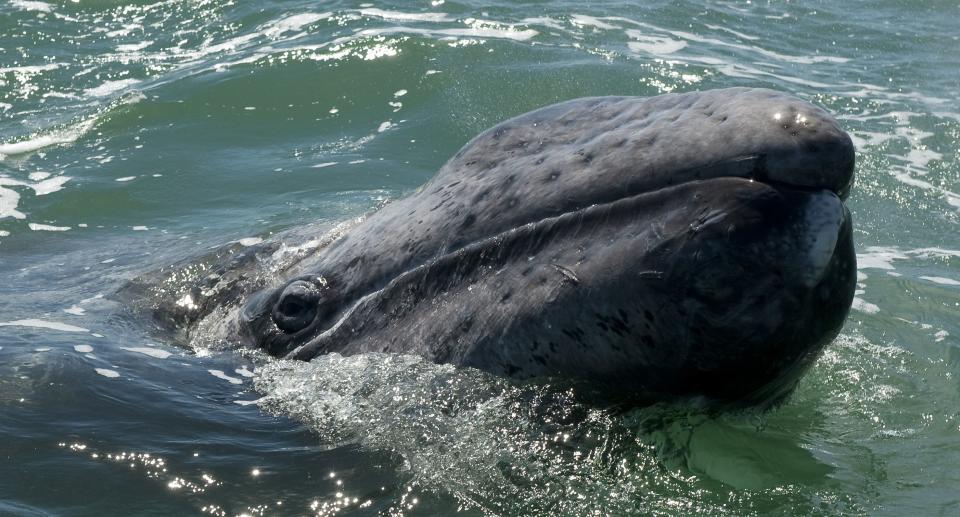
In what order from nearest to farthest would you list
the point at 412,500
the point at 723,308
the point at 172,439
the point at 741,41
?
the point at 723,308 < the point at 412,500 < the point at 172,439 < the point at 741,41

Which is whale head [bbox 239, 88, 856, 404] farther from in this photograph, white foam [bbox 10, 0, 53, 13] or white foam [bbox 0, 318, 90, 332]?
white foam [bbox 10, 0, 53, 13]

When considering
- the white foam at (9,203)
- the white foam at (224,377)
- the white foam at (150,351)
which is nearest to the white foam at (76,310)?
the white foam at (150,351)

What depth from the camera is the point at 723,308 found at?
4488 millimetres

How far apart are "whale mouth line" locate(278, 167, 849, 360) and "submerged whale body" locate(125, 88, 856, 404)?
0.01m

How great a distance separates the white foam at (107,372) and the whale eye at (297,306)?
87 centimetres

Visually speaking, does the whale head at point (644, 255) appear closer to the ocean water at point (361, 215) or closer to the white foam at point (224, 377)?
the ocean water at point (361, 215)

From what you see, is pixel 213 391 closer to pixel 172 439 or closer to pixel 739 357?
pixel 172 439

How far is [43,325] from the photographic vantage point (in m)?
6.88

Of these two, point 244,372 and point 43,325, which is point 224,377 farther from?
point 43,325

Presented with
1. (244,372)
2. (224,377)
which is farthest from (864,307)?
(224,377)

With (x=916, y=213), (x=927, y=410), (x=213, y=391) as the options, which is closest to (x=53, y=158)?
(x=213, y=391)

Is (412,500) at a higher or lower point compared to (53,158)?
higher

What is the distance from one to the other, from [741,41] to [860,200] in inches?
259

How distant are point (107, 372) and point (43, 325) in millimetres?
1170
